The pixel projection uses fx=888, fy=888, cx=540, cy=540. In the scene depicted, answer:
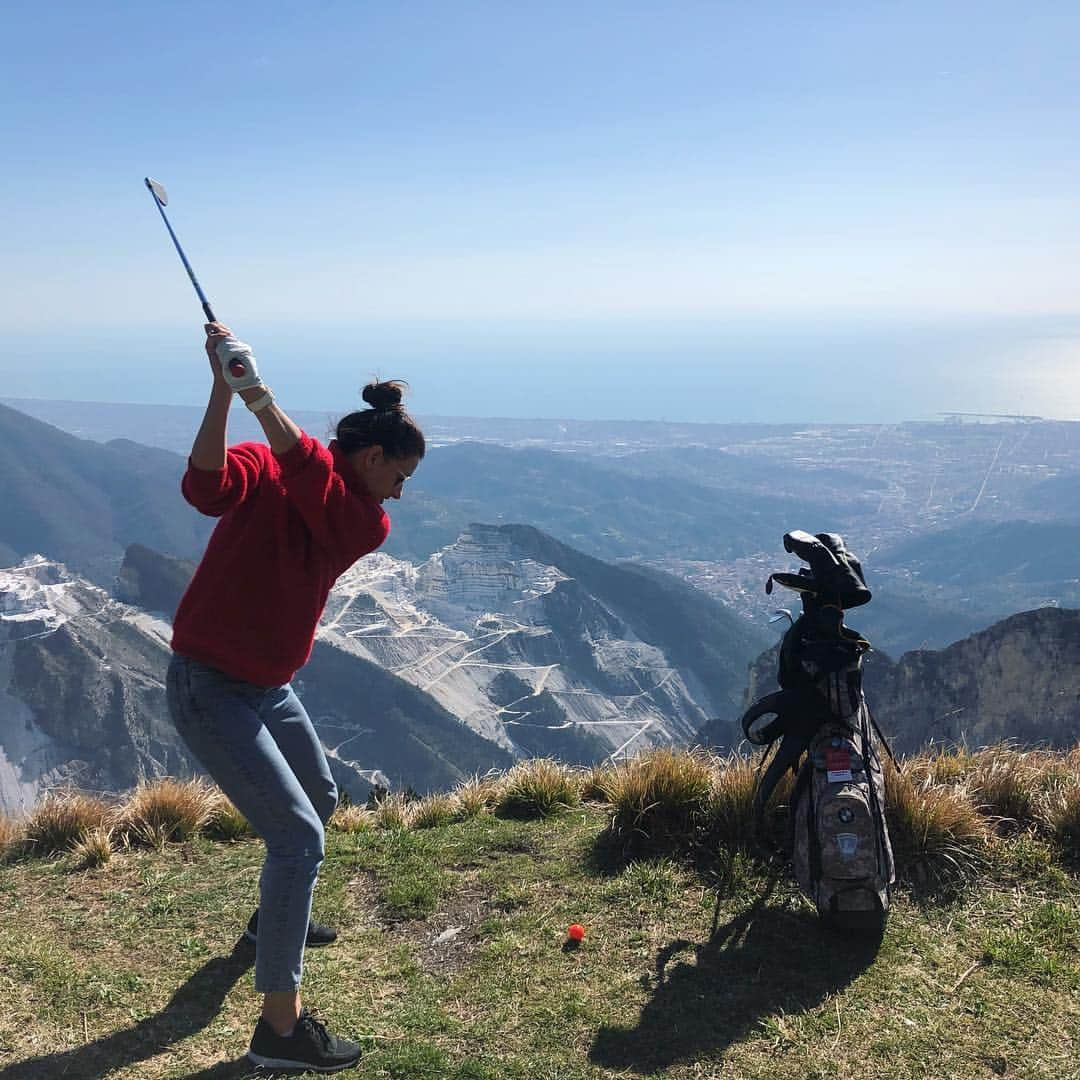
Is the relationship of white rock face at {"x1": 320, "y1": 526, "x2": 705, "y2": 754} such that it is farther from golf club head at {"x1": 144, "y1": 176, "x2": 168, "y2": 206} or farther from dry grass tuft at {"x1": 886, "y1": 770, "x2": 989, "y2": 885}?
golf club head at {"x1": 144, "y1": 176, "x2": 168, "y2": 206}

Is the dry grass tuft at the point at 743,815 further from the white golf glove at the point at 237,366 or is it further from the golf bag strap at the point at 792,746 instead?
the white golf glove at the point at 237,366

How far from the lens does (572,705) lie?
120750 mm

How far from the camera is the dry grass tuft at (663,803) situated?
588 centimetres

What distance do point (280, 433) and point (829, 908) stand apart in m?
3.59

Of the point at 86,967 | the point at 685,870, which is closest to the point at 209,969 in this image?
the point at 86,967

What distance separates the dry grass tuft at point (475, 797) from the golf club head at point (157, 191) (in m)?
4.80

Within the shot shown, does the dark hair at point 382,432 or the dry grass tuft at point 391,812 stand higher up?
the dark hair at point 382,432

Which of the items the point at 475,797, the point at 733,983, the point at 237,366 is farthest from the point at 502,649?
the point at 237,366

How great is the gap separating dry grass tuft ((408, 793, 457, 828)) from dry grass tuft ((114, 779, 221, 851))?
1.52 m

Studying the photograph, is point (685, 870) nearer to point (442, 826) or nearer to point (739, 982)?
point (739, 982)

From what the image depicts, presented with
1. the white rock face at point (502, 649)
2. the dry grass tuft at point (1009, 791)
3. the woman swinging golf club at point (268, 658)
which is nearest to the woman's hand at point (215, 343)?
the woman swinging golf club at point (268, 658)

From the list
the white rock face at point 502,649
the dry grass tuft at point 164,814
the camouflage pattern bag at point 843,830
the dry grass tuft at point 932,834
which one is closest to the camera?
the camouflage pattern bag at point 843,830

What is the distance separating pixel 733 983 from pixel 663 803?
1.66 metres

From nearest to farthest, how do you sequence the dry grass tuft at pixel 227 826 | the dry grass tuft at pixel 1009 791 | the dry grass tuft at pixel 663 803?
the dry grass tuft at pixel 1009 791
the dry grass tuft at pixel 663 803
the dry grass tuft at pixel 227 826
